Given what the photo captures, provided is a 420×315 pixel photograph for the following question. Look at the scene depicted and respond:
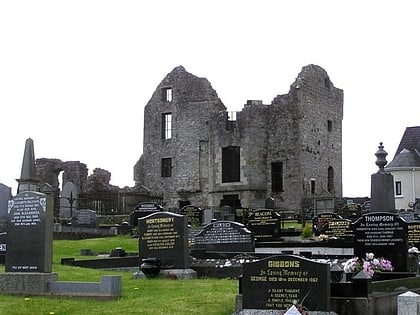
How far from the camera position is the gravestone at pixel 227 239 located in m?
22.2

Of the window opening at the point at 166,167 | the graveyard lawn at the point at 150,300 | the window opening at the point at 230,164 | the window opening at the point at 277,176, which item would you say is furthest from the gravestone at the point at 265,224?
the window opening at the point at 166,167

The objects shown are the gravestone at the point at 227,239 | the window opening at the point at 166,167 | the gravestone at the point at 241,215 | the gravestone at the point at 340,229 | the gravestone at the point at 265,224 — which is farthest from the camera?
the window opening at the point at 166,167

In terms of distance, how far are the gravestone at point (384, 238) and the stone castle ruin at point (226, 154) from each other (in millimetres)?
32413

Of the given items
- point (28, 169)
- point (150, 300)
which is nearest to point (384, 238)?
point (150, 300)

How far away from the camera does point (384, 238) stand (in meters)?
15.8

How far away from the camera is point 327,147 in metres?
54.4

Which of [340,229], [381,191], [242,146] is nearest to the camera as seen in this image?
[381,191]

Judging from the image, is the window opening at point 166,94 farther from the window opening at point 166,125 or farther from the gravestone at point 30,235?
the gravestone at point 30,235

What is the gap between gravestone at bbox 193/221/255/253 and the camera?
22.2 meters

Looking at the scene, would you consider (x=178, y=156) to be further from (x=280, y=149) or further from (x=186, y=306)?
(x=186, y=306)

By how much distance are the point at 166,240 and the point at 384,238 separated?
476 centimetres

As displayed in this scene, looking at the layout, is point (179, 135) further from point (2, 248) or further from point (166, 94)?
point (2, 248)

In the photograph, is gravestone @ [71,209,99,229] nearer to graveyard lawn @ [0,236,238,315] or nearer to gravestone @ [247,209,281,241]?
gravestone @ [247,209,281,241]

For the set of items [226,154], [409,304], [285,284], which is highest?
[226,154]
